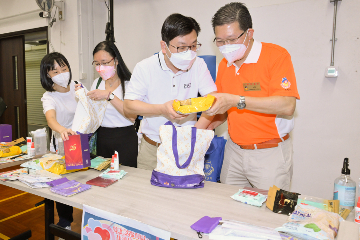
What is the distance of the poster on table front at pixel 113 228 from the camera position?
111 centimetres

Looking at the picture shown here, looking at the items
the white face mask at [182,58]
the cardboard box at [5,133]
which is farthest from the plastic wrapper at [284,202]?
the cardboard box at [5,133]

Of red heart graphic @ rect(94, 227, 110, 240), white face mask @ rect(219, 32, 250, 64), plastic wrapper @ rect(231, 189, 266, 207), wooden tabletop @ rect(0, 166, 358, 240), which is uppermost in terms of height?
white face mask @ rect(219, 32, 250, 64)

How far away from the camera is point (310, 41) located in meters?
2.95

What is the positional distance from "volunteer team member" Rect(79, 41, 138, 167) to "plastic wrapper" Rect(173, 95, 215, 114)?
805 millimetres

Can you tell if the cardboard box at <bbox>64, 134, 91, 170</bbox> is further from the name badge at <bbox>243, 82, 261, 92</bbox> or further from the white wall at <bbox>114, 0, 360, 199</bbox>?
the white wall at <bbox>114, 0, 360, 199</bbox>

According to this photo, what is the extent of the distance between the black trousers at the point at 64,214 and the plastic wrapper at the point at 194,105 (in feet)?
4.86

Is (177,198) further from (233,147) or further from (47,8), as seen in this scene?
(47,8)

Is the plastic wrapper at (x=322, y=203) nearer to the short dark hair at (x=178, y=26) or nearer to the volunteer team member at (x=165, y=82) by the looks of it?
the volunteer team member at (x=165, y=82)

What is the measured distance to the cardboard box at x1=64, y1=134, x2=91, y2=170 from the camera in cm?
178

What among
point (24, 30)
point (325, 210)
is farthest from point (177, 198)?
point (24, 30)

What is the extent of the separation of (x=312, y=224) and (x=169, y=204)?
2.19ft

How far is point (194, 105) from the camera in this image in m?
1.44

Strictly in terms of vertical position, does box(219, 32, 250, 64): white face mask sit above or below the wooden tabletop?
above

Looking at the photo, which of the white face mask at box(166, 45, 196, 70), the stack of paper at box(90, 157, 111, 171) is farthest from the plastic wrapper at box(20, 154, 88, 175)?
the white face mask at box(166, 45, 196, 70)
